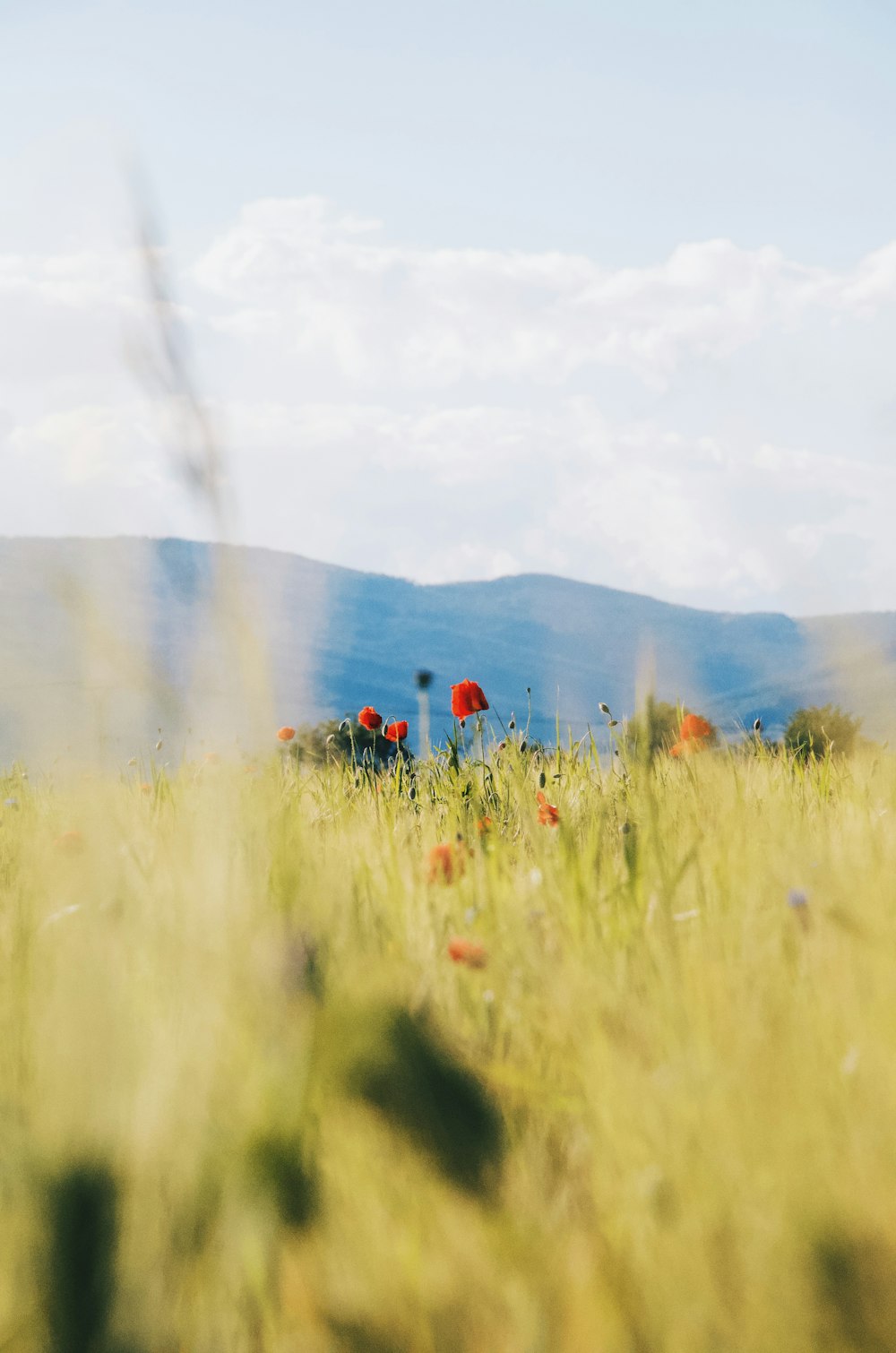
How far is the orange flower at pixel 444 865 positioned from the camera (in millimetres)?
1623

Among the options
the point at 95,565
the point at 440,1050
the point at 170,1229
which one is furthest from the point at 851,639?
the point at 170,1229

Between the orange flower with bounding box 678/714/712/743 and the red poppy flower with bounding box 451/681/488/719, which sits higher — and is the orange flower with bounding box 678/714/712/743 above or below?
below

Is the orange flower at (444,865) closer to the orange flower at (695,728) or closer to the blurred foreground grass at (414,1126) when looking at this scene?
the blurred foreground grass at (414,1126)

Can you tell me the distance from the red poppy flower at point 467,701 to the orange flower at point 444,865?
1.61 metres

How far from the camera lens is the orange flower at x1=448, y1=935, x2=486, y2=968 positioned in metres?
1.19

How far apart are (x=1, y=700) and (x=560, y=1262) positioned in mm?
622

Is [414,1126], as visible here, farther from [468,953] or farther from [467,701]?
[467,701]

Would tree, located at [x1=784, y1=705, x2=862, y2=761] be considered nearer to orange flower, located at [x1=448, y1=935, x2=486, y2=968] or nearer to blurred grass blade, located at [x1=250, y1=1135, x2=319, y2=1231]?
orange flower, located at [x1=448, y1=935, x2=486, y2=968]

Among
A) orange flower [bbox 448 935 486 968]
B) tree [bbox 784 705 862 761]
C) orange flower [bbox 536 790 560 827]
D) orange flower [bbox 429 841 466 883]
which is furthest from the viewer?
tree [bbox 784 705 862 761]

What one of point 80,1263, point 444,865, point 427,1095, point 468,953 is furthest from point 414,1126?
point 444,865

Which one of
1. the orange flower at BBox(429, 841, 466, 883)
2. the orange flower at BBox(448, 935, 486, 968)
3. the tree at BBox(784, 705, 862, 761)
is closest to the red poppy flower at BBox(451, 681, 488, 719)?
the orange flower at BBox(429, 841, 466, 883)

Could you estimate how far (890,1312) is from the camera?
0.60m

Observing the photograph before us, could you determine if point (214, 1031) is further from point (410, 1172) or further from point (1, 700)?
point (1, 700)

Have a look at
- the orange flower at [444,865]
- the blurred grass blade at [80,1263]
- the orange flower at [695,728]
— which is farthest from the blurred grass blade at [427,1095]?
the orange flower at [695,728]
